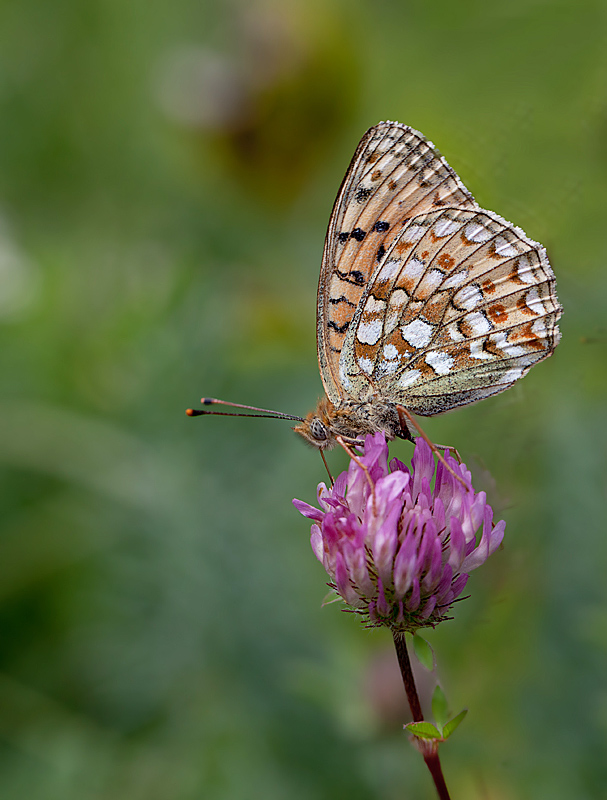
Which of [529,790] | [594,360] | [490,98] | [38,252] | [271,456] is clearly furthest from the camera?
[38,252]

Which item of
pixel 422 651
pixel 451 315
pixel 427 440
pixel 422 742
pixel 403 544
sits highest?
pixel 451 315

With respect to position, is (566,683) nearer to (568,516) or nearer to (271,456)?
(568,516)

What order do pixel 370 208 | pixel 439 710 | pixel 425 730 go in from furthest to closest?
pixel 370 208
pixel 439 710
pixel 425 730

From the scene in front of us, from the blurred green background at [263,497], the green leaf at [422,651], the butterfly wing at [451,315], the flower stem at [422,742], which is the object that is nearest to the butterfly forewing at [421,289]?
the butterfly wing at [451,315]

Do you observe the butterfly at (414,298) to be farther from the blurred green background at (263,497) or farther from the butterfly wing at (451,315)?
the blurred green background at (263,497)

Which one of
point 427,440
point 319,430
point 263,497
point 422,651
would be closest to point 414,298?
point 319,430

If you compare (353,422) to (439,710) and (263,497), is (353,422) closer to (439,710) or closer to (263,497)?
(439,710)

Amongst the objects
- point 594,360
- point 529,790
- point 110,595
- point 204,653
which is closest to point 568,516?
point 594,360

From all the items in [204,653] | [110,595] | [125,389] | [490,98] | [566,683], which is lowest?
[566,683]
